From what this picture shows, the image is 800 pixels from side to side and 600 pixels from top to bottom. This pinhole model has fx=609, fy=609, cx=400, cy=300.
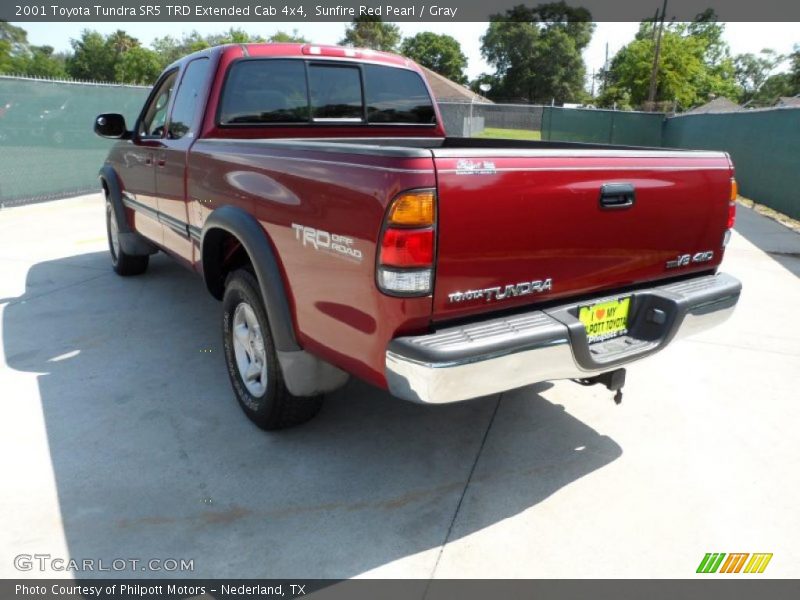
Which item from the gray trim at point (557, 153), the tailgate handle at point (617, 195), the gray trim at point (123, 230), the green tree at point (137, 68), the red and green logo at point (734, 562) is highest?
the green tree at point (137, 68)

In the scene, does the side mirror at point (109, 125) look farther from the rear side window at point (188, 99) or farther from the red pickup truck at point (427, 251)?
the red pickup truck at point (427, 251)

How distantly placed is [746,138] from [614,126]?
364 inches

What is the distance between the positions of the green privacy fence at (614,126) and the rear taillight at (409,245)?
21235 mm

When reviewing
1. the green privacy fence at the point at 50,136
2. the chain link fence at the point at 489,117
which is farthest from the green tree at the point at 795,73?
the green privacy fence at the point at 50,136

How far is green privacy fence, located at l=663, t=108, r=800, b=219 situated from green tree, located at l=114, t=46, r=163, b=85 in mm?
61918

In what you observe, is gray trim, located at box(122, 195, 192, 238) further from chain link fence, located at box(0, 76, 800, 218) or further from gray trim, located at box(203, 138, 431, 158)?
chain link fence, located at box(0, 76, 800, 218)

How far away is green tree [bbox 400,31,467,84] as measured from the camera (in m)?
87.4

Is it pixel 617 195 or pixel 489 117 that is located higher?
pixel 617 195

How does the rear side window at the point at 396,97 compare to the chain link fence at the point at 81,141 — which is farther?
the chain link fence at the point at 81,141

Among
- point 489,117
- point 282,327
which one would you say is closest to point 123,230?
point 282,327

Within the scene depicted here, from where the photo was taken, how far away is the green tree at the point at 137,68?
6388 centimetres

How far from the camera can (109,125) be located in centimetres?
475

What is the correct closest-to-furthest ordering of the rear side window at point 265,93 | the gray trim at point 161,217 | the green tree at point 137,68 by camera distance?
the rear side window at point 265,93 → the gray trim at point 161,217 → the green tree at point 137,68

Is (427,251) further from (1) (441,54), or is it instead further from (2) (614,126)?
(1) (441,54)
